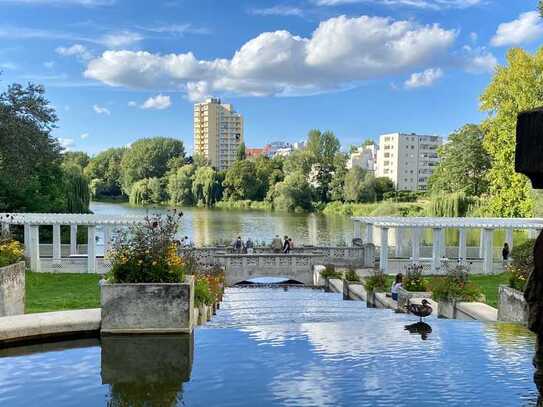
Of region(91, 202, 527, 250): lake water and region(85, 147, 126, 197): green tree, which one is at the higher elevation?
region(85, 147, 126, 197): green tree

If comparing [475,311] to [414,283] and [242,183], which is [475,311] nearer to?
[414,283]

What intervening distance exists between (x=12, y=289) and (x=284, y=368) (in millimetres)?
6717

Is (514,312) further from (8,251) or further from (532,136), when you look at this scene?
(8,251)

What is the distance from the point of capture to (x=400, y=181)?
131250 millimetres

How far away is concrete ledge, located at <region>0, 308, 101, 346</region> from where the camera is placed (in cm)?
751

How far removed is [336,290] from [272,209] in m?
65.4

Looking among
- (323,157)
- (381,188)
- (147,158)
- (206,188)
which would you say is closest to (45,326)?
(381,188)

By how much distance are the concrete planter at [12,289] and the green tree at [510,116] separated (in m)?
35.6

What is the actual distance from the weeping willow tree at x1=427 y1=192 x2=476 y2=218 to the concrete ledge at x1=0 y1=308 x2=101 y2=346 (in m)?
49.7

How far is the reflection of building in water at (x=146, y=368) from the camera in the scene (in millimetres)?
5750

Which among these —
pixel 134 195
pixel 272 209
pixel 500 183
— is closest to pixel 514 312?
pixel 500 183

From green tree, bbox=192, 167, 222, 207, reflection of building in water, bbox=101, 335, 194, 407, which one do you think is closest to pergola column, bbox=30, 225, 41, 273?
reflection of building in water, bbox=101, 335, 194, 407

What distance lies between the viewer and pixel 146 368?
6609 mm

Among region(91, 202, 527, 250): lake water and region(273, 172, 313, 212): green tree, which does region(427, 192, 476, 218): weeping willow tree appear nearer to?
region(91, 202, 527, 250): lake water
